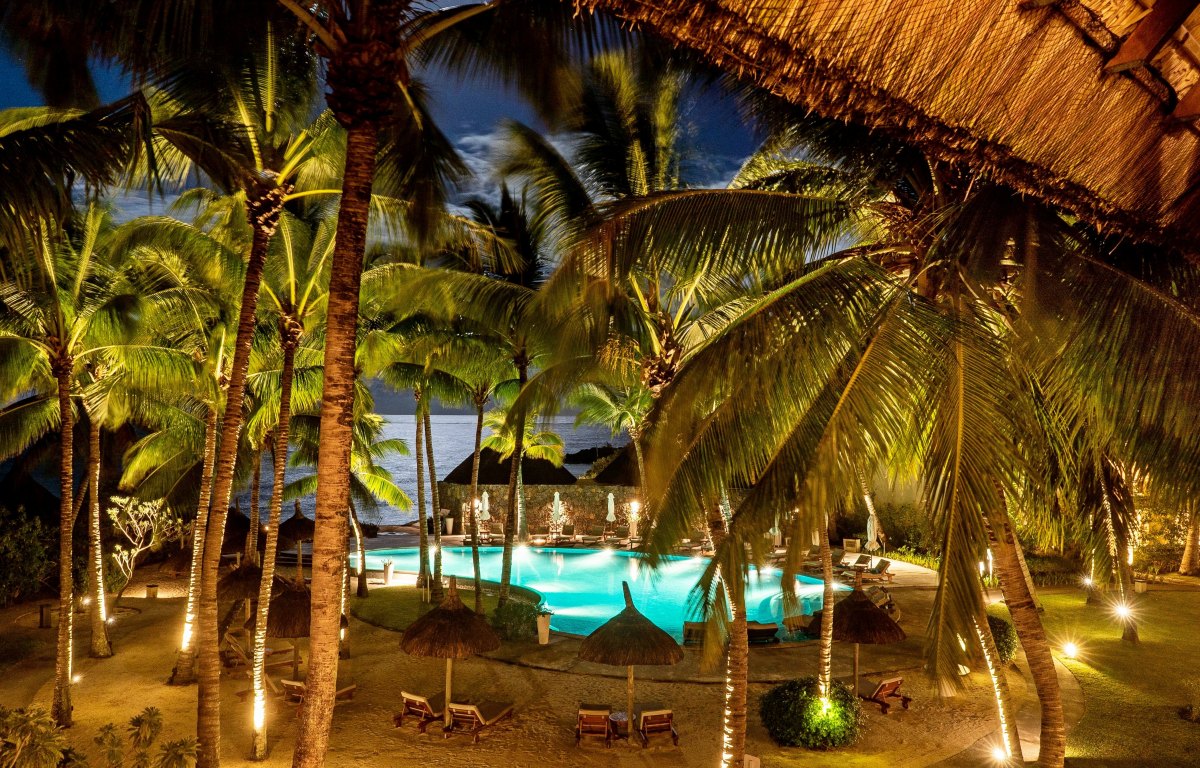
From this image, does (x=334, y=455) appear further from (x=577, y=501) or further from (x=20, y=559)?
(x=577, y=501)

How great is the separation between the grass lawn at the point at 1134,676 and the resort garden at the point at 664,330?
11cm

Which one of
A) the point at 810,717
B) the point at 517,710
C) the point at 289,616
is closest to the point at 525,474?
the point at 289,616

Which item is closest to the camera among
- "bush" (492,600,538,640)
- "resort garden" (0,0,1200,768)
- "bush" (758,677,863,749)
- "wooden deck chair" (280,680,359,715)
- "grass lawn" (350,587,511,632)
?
"resort garden" (0,0,1200,768)

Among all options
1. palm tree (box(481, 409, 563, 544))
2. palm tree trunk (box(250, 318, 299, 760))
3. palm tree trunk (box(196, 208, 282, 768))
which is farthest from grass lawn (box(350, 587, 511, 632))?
palm tree (box(481, 409, 563, 544))

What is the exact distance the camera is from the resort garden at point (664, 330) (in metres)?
3.21

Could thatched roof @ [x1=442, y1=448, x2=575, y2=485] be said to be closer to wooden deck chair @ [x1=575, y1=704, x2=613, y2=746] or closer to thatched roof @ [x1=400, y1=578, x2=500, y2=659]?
thatched roof @ [x1=400, y1=578, x2=500, y2=659]

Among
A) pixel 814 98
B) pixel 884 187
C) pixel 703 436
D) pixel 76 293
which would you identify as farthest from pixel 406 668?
pixel 814 98

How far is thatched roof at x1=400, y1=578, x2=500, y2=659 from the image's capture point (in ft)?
33.9

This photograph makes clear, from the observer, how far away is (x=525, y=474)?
106 ft

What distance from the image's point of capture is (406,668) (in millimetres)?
13250

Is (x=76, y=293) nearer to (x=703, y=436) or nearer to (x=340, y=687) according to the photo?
(x=340, y=687)

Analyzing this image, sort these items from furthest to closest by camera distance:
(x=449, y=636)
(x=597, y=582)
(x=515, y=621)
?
1. (x=597, y=582)
2. (x=515, y=621)
3. (x=449, y=636)

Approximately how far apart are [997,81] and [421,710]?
34.9ft

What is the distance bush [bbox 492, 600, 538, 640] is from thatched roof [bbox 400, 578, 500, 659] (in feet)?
13.9
